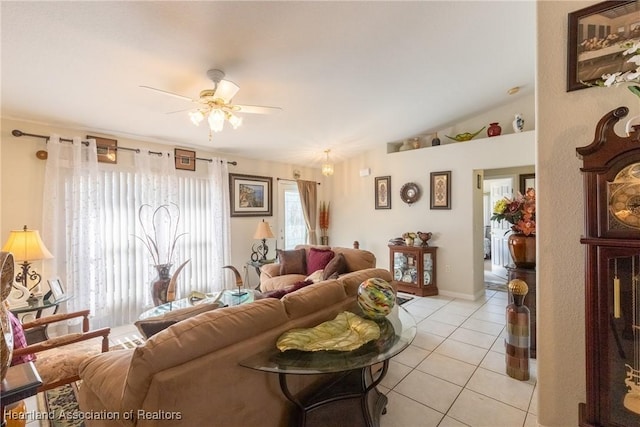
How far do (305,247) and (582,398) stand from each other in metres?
3.28

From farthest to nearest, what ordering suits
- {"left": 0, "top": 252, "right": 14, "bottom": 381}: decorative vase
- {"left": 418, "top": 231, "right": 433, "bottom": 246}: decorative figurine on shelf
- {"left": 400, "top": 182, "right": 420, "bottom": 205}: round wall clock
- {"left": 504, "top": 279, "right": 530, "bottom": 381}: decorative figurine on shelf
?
{"left": 400, "top": 182, "right": 420, "bottom": 205}: round wall clock
{"left": 418, "top": 231, "right": 433, "bottom": 246}: decorative figurine on shelf
{"left": 504, "top": 279, "right": 530, "bottom": 381}: decorative figurine on shelf
{"left": 0, "top": 252, "right": 14, "bottom": 381}: decorative vase

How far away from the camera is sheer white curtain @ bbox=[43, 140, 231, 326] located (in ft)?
9.78

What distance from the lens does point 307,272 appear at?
392 centimetres

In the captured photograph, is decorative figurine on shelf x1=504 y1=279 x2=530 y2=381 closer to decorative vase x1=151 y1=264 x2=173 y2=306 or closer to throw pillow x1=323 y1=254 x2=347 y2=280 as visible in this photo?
throw pillow x1=323 y1=254 x2=347 y2=280

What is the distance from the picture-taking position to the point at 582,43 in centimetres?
145

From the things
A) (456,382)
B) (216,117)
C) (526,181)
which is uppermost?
(216,117)

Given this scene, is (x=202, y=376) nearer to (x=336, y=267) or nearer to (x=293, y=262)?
(x=336, y=267)

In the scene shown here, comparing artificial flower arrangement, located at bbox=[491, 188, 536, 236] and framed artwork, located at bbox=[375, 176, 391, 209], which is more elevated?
framed artwork, located at bbox=[375, 176, 391, 209]

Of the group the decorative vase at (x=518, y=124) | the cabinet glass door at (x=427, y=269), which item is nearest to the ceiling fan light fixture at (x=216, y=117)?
the cabinet glass door at (x=427, y=269)

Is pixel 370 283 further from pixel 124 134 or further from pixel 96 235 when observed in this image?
pixel 124 134

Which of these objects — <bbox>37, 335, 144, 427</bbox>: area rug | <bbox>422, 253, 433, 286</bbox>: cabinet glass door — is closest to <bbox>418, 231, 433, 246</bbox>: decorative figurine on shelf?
<bbox>422, 253, 433, 286</bbox>: cabinet glass door

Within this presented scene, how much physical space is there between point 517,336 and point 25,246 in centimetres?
421

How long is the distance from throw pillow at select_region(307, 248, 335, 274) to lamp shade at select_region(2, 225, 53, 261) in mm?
2734

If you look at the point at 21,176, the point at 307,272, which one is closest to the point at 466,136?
the point at 307,272
